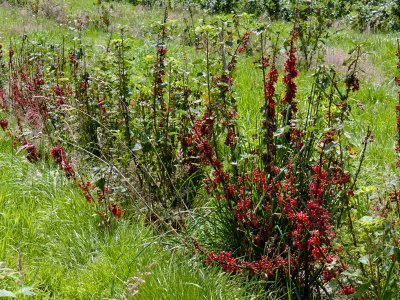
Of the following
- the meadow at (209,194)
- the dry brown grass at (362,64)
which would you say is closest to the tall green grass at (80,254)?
the meadow at (209,194)

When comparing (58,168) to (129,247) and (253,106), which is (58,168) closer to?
(129,247)

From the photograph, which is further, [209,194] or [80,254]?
[209,194]

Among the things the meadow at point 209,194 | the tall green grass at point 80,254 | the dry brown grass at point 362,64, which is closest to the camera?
the meadow at point 209,194

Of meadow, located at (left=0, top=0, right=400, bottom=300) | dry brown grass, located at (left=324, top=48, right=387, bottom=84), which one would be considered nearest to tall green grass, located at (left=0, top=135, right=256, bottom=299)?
meadow, located at (left=0, top=0, right=400, bottom=300)

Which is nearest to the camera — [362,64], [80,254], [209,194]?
[80,254]

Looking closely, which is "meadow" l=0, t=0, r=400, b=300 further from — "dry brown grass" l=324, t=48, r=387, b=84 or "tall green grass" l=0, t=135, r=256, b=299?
"dry brown grass" l=324, t=48, r=387, b=84

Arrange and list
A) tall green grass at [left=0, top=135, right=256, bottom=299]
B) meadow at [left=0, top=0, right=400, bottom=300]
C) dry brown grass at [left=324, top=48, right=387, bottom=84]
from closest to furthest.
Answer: meadow at [left=0, top=0, right=400, bottom=300] < tall green grass at [left=0, top=135, right=256, bottom=299] < dry brown grass at [left=324, top=48, right=387, bottom=84]

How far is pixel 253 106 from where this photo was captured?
6289 mm

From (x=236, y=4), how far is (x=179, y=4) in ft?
7.61

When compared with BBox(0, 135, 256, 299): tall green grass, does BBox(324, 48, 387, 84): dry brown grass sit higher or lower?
higher

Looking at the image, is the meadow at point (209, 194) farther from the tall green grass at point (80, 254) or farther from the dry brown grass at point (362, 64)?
the dry brown grass at point (362, 64)

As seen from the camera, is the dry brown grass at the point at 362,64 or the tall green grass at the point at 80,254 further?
the dry brown grass at the point at 362,64

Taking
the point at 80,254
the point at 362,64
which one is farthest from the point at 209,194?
the point at 362,64

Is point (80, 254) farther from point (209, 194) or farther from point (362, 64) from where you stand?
point (362, 64)
